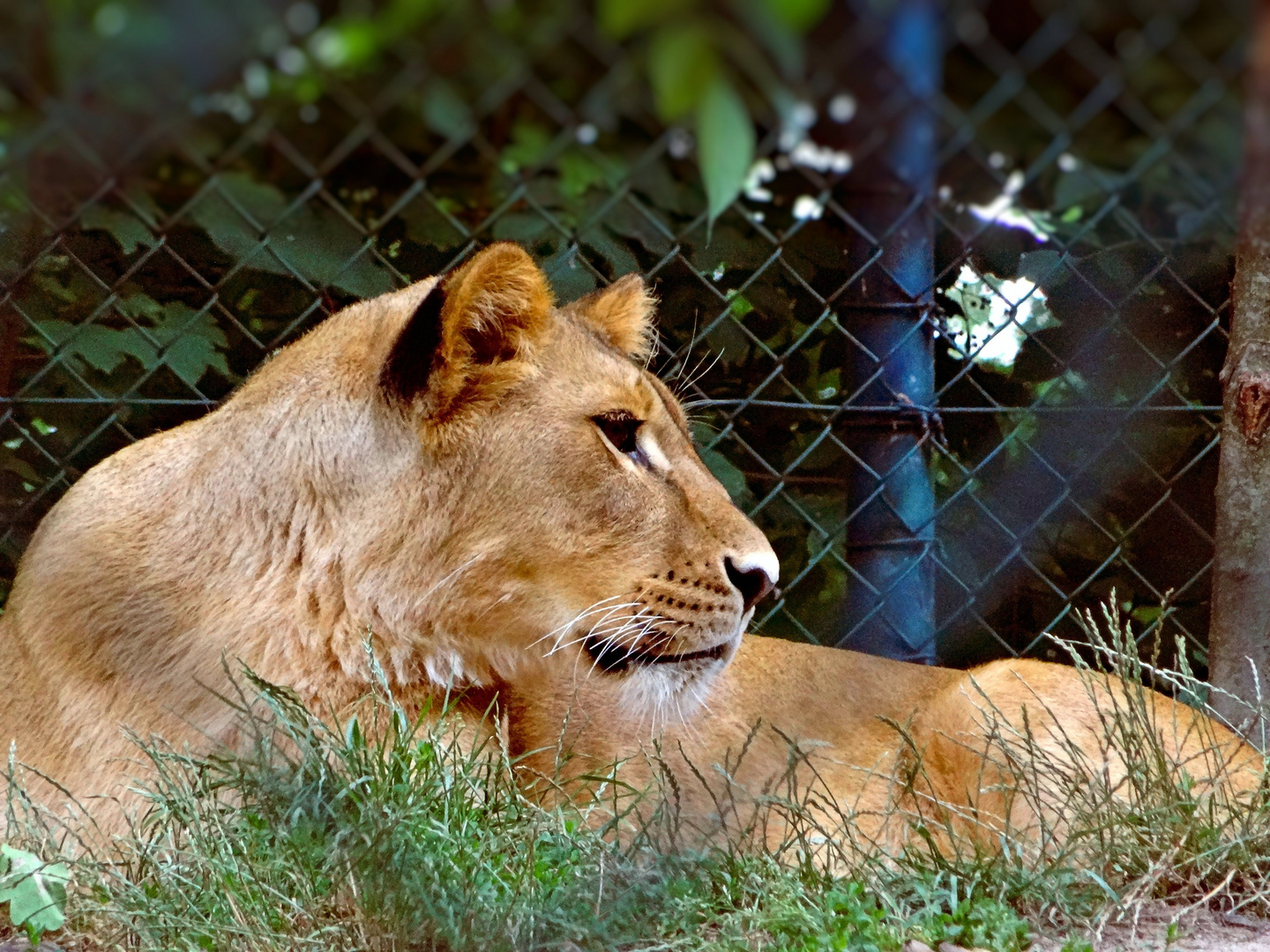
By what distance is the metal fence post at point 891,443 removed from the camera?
3053 mm

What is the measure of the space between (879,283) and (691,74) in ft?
8.53

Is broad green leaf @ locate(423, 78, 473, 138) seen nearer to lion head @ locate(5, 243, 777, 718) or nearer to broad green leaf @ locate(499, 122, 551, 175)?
broad green leaf @ locate(499, 122, 551, 175)

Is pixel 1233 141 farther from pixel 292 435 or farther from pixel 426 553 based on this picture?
pixel 292 435

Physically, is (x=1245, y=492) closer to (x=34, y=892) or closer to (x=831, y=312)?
(x=831, y=312)

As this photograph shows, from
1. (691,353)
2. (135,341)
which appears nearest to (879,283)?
(691,353)

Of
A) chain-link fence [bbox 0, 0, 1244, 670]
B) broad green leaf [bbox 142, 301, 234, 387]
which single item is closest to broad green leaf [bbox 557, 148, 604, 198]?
chain-link fence [bbox 0, 0, 1244, 670]

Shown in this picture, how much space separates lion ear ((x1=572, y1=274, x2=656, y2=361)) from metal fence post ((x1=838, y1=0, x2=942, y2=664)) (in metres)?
0.54

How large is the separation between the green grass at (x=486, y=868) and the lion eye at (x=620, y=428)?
0.55 metres

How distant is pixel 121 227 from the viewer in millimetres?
2686

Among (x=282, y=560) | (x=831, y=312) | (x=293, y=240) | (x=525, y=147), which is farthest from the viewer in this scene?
(x=831, y=312)

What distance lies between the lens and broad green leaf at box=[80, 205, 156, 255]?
2.60m

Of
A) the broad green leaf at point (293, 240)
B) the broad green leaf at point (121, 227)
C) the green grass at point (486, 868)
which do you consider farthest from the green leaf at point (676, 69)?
the broad green leaf at point (121, 227)

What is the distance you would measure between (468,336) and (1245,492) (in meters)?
1.74

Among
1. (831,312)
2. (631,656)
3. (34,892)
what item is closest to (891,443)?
(831,312)
